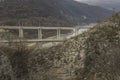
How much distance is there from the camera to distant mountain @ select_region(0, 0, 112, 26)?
7451 centimetres

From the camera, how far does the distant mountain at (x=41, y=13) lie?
74506mm

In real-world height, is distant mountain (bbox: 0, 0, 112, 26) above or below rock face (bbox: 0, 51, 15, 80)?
above

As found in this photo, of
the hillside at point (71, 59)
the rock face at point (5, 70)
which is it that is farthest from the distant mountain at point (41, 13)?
the rock face at point (5, 70)

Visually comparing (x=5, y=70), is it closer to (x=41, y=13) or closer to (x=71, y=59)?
(x=71, y=59)

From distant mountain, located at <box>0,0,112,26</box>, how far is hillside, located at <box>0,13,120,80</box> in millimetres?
41509

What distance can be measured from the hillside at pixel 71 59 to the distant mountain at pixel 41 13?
41509 mm

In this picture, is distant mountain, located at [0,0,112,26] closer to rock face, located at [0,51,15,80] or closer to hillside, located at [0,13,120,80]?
hillside, located at [0,13,120,80]

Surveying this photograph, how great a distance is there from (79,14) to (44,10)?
24.7m

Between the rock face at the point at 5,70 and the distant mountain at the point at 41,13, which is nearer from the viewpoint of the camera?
the rock face at the point at 5,70

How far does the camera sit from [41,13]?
90.8 metres

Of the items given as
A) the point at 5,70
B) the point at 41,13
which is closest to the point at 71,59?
the point at 5,70

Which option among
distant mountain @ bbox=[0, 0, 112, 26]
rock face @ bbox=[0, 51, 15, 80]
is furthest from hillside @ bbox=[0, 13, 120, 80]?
distant mountain @ bbox=[0, 0, 112, 26]

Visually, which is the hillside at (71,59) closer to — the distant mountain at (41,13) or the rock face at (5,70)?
the rock face at (5,70)

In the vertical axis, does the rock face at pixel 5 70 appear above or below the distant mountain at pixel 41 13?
below
